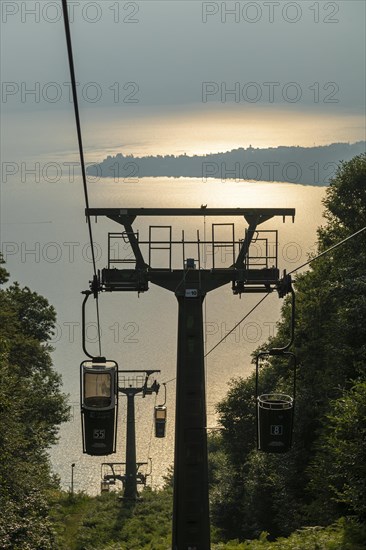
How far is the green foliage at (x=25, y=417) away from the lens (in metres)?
31.6

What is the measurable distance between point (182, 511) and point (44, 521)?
15.8m

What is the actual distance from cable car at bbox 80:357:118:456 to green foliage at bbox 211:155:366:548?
10091 mm

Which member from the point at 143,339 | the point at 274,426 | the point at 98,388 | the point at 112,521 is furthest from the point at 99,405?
the point at 143,339

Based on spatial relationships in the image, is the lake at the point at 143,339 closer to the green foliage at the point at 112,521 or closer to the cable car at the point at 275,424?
the green foliage at the point at 112,521

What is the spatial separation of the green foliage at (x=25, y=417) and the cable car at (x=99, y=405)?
11.8 meters

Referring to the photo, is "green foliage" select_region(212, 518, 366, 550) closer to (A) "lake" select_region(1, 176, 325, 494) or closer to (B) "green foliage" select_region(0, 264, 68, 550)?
(B) "green foliage" select_region(0, 264, 68, 550)

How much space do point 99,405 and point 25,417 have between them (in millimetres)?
31664

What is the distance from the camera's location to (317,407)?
132ft

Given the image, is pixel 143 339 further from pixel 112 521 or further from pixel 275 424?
pixel 275 424

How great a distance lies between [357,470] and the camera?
26578 millimetres

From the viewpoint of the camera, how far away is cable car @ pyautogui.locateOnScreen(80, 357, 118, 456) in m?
18.0

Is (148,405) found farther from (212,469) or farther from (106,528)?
(106,528)

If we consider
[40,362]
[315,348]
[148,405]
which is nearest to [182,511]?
[315,348]

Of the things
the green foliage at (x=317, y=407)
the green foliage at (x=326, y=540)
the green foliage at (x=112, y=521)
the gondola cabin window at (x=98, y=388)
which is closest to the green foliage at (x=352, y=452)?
the green foliage at (x=317, y=407)
